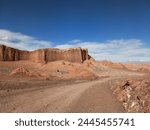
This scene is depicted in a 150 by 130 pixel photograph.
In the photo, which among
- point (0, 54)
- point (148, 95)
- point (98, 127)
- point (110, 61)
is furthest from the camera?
point (110, 61)

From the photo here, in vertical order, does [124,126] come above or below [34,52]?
below

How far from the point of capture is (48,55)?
120 m

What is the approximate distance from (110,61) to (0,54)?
159 ft

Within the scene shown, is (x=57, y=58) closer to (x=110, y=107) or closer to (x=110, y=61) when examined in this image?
(x=110, y=61)

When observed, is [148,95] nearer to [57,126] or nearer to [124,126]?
[124,126]

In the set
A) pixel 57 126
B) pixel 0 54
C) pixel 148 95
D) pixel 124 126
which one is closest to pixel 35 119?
pixel 57 126

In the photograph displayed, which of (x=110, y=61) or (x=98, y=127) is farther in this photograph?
(x=110, y=61)

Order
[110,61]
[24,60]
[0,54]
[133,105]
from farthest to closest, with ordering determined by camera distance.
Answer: [110,61], [24,60], [0,54], [133,105]

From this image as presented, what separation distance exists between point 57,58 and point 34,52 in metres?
10.7

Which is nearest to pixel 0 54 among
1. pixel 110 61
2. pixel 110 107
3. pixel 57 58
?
pixel 57 58

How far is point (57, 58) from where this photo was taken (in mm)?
120875

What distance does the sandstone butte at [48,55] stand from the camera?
112m

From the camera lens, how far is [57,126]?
7.41 meters

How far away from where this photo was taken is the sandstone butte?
112 metres
